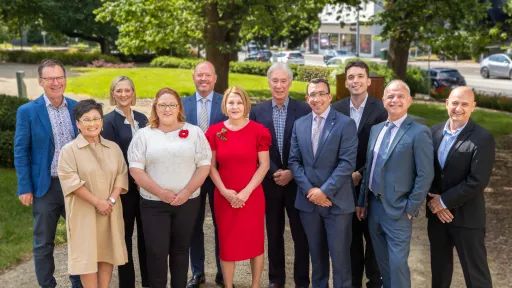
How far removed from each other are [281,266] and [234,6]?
10.4 metres

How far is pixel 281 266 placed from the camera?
5.70 metres

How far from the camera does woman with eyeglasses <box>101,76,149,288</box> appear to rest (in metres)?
5.20

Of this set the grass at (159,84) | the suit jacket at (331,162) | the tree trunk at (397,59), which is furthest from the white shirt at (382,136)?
the tree trunk at (397,59)

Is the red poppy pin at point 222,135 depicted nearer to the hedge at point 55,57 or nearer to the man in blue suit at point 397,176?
the man in blue suit at point 397,176

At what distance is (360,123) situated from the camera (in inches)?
214

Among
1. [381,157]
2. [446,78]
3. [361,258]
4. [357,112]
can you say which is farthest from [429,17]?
[446,78]

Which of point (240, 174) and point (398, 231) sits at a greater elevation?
point (240, 174)

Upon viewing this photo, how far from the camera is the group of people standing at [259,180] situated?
471 centimetres

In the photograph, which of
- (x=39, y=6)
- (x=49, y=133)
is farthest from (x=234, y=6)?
(x=39, y=6)

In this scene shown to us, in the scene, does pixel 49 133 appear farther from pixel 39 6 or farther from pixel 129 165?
pixel 39 6

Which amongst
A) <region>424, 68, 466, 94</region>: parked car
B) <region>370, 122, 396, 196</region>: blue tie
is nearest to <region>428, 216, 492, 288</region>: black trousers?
<region>370, 122, 396, 196</region>: blue tie

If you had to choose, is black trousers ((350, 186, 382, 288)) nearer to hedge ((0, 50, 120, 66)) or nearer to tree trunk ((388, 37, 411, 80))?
tree trunk ((388, 37, 411, 80))

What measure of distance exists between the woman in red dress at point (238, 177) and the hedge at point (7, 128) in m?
6.43

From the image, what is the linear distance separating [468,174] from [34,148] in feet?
13.2
